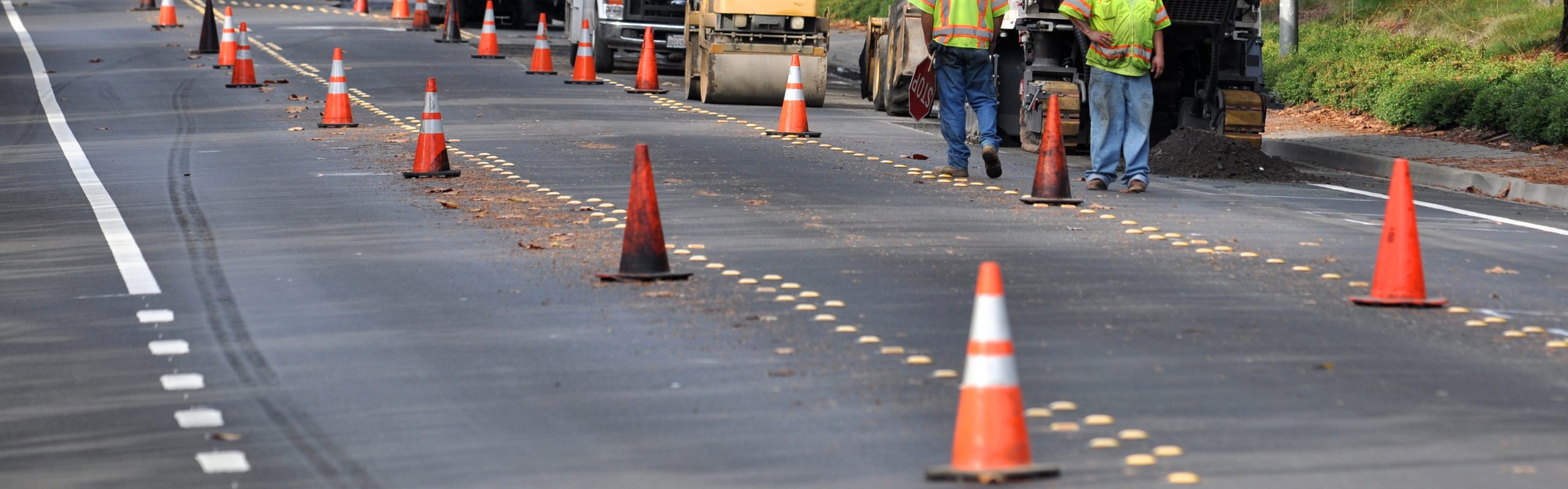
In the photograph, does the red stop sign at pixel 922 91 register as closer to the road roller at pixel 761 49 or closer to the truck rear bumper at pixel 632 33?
the road roller at pixel 761 49

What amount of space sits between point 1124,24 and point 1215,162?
2.49 metres

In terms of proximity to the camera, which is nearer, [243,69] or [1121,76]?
[1121,76]

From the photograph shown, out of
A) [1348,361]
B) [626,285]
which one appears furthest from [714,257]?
[1348,361]

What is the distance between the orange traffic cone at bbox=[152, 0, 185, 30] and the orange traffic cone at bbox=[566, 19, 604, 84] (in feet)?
40.6

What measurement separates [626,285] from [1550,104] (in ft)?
35.6

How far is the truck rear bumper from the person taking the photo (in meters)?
24.7

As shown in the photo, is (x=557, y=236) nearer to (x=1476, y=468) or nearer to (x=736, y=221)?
(x=736, y=221)

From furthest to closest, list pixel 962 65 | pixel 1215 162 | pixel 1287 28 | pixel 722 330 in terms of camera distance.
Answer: pixel 1287 28 → pixel 1215 162 → pixel 962 65 → pixel 722 330

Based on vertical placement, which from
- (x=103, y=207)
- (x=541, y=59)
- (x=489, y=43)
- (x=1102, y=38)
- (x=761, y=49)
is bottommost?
(x=103, y=207)

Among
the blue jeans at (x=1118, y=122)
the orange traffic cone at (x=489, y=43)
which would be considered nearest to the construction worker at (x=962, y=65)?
the blue jeans at (x=1118, y=122)

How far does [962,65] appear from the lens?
12.8m

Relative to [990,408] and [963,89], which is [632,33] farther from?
[990,408]

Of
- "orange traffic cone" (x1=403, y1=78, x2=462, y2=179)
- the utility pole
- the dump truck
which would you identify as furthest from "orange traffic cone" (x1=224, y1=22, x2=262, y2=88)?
the utility pole

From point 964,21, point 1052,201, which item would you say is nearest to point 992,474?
point 1052,201
